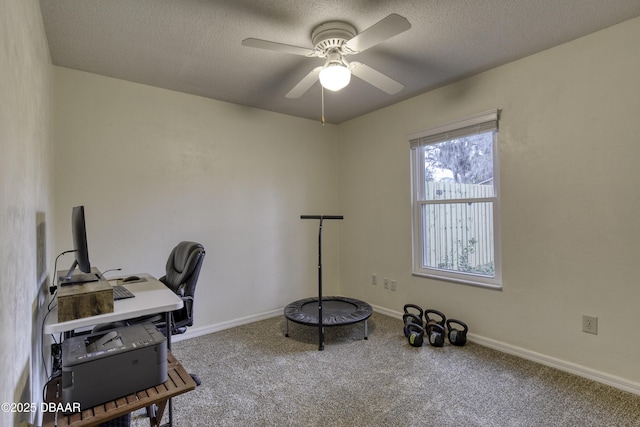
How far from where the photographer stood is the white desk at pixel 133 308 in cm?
138

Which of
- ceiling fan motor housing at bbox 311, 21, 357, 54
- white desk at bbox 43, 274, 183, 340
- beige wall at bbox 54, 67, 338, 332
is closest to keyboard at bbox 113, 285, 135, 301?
white desk at bbox 43, 274, 183, 340

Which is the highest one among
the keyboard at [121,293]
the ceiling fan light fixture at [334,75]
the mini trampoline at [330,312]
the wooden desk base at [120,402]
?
the ceiling fan light fixture at [334,75]

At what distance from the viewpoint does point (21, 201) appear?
1414mm

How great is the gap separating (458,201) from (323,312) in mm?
1738

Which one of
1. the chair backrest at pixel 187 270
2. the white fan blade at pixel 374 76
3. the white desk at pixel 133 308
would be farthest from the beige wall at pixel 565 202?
the white desk at pixel 133 308

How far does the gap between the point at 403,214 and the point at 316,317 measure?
1.47 meters

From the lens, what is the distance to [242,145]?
3.67 m

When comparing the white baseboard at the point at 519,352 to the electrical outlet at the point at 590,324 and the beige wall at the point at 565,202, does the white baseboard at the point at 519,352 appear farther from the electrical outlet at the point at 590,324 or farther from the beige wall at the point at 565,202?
the electrical outlet at the point at 590,324

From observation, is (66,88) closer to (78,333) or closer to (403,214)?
(78,333)

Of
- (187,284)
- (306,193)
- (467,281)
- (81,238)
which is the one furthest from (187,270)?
(467,281)

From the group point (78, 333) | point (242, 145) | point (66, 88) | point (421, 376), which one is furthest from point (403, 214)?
point (66, 88)

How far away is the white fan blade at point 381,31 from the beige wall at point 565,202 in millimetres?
1564

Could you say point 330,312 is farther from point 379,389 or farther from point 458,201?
point 458,201

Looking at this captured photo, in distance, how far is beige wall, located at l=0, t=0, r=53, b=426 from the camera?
3.63 ft
